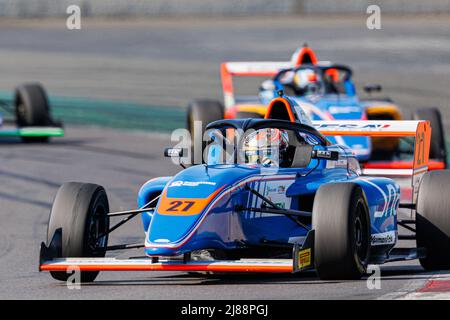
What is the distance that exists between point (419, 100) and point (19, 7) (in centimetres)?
2981

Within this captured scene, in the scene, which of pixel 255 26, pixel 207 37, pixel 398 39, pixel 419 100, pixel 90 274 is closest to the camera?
pixel 90 274

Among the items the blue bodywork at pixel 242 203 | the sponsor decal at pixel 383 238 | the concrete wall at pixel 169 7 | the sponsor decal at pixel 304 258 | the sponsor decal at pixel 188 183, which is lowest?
the sponsor decal at pixel 383 238

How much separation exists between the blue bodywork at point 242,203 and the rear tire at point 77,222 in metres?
0.47

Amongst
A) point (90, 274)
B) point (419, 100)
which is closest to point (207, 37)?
point (419, 100)

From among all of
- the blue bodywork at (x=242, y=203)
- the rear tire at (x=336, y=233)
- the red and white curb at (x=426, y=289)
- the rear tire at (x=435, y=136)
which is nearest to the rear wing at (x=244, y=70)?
the rear tire at (x=435, y=136)

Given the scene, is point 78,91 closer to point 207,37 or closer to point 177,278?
point 207,37

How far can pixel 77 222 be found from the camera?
9852 mm

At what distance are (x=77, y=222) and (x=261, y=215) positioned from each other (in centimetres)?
149

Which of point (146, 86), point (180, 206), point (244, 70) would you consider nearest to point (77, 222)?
point (180, 206)

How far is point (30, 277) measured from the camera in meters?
10.4

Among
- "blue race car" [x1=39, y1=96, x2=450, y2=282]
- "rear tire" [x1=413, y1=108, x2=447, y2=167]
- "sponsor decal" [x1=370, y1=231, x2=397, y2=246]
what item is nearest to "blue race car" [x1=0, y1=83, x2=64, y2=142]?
"rear tire" [x1=413, y1=108, x2=447, y2=167]

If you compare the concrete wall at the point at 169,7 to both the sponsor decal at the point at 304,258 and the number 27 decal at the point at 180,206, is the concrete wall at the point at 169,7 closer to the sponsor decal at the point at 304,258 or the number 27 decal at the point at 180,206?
the number 27 decal at the point at 180,206

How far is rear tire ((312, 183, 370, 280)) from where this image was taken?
930cm

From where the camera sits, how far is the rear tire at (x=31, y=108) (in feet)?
73.6
